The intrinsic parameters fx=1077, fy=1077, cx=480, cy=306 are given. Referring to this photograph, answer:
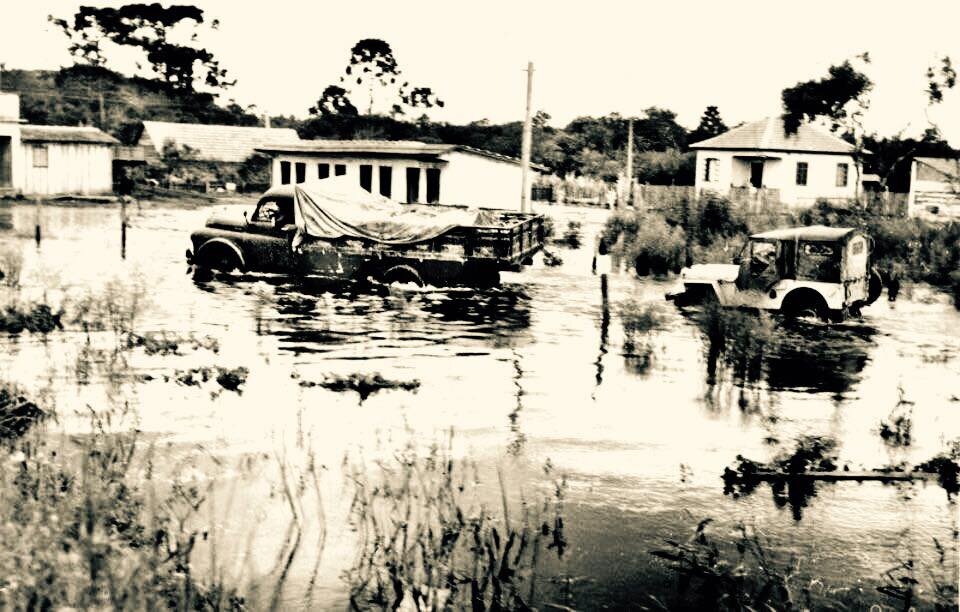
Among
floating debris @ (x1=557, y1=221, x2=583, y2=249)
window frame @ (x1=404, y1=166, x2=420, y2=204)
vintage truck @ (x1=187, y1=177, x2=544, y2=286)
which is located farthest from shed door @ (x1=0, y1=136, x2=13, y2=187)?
vintage truck @ (x1=187, y1=177, x2=544, y2=286)

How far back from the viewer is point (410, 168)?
38.5 m

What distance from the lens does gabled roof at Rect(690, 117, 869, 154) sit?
51.3 meters

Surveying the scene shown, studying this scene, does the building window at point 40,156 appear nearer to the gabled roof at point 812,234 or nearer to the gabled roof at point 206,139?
the gabled roof at point 206,139

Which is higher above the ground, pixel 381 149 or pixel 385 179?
pixel 381 149

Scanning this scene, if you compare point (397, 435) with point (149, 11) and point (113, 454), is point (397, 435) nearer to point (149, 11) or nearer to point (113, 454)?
point (113, 454)

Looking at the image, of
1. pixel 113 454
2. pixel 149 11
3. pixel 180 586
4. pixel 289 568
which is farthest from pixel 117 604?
pixel 149 11

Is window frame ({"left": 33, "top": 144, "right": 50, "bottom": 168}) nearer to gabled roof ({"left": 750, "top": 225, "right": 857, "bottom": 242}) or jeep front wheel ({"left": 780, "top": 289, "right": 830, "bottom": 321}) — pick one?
gabled roof ({"left": 750, "top": 225, "right": 857, "bottom": 242})

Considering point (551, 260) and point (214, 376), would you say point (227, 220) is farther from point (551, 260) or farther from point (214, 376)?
point (214, 376)

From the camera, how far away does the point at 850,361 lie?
1473cm

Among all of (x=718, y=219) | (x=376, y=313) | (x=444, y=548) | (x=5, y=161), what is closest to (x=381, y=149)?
(x=718, y=219)

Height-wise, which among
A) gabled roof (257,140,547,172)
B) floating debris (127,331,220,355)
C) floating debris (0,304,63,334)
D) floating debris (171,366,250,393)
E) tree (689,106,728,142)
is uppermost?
tree (689,106,728,142)

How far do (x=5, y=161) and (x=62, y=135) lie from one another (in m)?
2.63

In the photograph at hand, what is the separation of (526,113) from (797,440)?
21.5 m

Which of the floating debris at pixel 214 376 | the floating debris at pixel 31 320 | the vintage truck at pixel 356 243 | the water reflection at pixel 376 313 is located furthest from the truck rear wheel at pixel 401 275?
the floating debris at pixel 214 376
